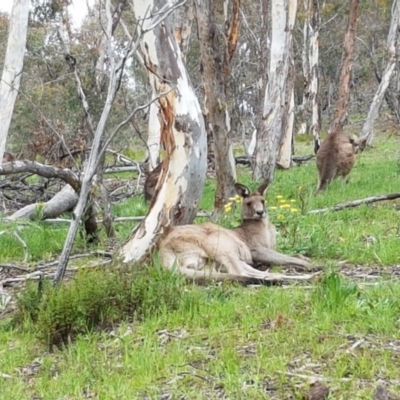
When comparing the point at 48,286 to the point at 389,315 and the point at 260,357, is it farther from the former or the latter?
the point at 389,315

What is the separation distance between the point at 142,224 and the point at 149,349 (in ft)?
7.45

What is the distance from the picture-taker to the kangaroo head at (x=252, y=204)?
732 centimetres

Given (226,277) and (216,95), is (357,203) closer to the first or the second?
(216,95)

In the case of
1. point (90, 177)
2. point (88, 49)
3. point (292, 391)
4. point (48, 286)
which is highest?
point (88, 49)

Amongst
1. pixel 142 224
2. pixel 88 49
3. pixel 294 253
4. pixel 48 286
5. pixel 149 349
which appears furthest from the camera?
pixel 88 49

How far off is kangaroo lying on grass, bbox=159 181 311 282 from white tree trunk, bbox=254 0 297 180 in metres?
5.93

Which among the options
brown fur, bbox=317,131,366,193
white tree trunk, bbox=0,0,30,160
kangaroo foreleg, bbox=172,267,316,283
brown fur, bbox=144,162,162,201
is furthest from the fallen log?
brown fur, bbox=317,131,366,193

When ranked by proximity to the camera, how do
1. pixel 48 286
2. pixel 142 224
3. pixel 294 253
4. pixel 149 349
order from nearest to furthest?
pixel 149 349 → pixel 48 286 → pixel 142 224 → pixel 294 253

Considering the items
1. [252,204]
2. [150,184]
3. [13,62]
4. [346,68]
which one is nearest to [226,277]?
[252,204]

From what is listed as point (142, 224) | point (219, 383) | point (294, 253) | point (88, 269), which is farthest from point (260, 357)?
point (294, 253)

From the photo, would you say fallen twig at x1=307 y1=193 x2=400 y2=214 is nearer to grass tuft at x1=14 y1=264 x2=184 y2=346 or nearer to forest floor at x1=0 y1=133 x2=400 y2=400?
forest floor at x1=0 y1=133 x2=400 y2=400

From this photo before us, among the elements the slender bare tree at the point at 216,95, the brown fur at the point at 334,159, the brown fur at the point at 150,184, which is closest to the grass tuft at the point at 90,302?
the slender bare tree at the point at 216,95

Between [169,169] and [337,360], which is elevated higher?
[169,169]

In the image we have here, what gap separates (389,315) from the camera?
4621 millimetres
